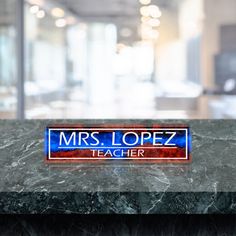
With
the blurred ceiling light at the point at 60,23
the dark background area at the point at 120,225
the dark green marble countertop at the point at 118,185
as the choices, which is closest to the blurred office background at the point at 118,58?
the blurred ceiling light at the point at 60,23

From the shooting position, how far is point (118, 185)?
4.58ft

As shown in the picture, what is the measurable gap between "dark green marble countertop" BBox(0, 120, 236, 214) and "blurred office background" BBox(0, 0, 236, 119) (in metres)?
4.21

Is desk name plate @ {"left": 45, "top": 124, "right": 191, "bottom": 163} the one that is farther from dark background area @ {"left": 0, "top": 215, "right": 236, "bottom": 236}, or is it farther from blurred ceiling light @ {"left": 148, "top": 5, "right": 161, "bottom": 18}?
blurred ceiling light @ {"left": 148, "top": 5, "right": 161, "bottom": 18}

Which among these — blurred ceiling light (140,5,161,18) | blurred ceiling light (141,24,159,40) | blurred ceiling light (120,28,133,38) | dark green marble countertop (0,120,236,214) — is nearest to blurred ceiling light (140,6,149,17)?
blurred ceiling light (140,5,161,18)

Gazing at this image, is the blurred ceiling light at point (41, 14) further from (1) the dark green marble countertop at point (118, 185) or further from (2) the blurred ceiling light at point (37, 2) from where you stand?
(1) the dark green marble countertop at point (118, 185)

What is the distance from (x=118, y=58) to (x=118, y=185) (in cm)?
449

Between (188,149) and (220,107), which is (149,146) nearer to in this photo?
(188,149)

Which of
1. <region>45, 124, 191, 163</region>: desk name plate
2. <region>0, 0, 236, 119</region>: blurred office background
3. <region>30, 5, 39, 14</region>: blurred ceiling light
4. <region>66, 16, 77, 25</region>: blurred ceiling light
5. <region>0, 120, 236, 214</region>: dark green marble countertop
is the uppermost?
<region>30, 5, 39, 14</region>: blurred ceiling light

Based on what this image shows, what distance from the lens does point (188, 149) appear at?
1.56 metres

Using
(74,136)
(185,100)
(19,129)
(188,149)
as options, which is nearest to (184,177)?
(188,149)

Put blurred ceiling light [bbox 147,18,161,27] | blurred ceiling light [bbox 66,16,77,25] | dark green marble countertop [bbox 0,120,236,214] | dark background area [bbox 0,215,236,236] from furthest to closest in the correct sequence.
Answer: blurred ceiling light [bbox 66,16,77,25] < blurred ceiling light [bbox 147,18,161,27] < dark background area [bbox 0,215,236,236] < dark green marble countertop [bbox 0,120,236,214]

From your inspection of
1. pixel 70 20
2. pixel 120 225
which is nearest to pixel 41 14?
pixel 70 20

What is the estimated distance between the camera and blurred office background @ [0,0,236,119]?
18.7 feet

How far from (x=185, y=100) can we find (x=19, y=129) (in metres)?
4.30
